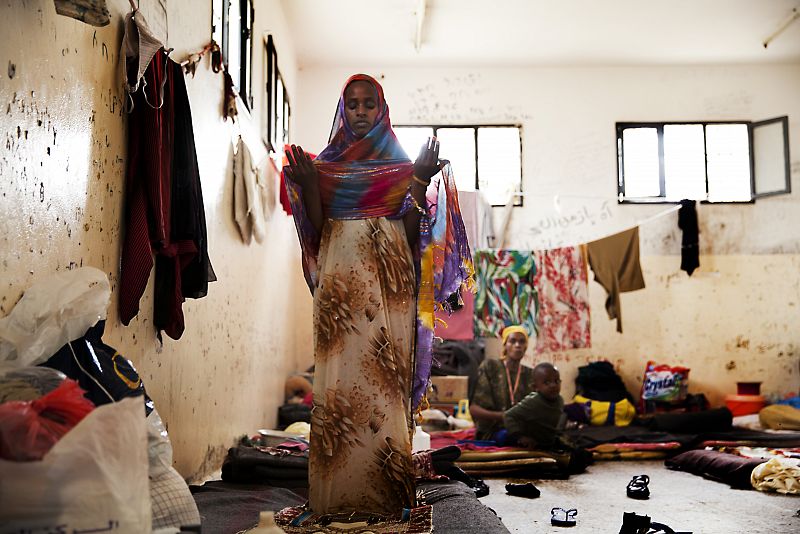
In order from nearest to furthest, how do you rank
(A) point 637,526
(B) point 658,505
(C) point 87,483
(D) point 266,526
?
(C) point 87,483, (D) point 266,526, (A) point 637,526, (B) point 658,505

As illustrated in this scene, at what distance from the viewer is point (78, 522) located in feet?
4.22

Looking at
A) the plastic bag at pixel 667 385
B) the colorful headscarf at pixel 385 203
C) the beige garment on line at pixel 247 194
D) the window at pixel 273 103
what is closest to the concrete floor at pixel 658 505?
the colorful headscarf at pixel 385 203

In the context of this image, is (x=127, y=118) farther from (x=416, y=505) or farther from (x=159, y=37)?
(x=416, y=505)

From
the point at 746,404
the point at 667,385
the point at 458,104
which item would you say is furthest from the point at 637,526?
the point at 458,104

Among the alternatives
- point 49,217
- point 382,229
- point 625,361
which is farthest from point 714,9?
point 49,217

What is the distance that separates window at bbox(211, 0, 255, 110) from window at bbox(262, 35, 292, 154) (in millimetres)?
824

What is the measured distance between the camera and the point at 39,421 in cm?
139

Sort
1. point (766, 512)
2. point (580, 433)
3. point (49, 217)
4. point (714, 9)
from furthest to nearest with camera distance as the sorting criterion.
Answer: point (714, 9)
point (580, 433)
point (766, 512)
point (49, 217)

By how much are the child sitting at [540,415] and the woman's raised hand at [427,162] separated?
9.26 ft

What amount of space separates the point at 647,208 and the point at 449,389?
127 inches

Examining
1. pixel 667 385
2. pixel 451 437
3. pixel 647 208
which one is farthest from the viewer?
pixel 647 208

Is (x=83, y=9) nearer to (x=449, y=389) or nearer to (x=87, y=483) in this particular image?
(x=87, y=483)

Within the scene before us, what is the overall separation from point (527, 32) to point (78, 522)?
7.78m

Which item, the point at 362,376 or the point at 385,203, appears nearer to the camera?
the point at 362,376
